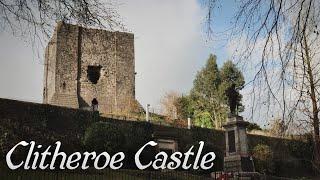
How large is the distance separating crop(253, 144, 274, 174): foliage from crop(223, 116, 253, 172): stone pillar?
29.2 ft

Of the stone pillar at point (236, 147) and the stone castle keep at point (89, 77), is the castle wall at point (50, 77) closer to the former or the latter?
the stone castle keep at point (89, 77)

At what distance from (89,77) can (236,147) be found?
22.8m

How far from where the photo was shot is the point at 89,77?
132ft

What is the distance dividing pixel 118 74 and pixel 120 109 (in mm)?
3458

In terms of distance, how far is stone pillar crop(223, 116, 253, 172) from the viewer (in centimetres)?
1852

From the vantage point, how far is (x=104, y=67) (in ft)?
132

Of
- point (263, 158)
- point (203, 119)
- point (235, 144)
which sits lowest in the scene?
point (263, 158)

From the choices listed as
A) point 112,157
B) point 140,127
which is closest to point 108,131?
point 112,157

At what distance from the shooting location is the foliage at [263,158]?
1120 inches

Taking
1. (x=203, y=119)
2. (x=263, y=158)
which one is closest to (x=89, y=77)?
(x=203, y=119)

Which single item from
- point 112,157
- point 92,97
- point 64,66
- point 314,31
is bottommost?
point 112,157

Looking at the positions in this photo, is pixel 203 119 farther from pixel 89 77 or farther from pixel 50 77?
pixel 50 77

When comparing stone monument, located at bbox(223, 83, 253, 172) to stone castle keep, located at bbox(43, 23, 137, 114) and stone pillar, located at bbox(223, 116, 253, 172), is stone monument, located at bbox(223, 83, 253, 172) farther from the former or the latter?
stone castle keep, located at bbox(43, 23, 137, 114)

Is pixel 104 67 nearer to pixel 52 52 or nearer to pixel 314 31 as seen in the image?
pixel 52 52
